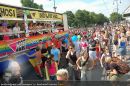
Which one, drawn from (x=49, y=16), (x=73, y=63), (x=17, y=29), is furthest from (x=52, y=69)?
(x=49, y=16)

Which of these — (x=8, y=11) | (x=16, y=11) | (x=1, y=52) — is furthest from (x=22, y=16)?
(x=1, y=52)

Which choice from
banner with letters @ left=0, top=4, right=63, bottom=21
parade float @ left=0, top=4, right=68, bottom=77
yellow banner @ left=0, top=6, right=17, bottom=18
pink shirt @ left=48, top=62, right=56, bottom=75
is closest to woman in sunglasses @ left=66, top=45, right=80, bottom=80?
pink shirt @ left=48, top=62, right=56, bottom=75

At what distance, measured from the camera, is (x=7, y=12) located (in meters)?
10.4

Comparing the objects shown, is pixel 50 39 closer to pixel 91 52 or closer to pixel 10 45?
pixel 91 52

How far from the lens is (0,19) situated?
1000 centimetres

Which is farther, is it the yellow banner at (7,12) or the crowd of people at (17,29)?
the crowd of people at (17,29)

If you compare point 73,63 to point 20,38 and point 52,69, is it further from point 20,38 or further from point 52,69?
point 20,38

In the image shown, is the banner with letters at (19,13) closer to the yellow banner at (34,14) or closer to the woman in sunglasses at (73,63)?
the yellow banner at (34,14)

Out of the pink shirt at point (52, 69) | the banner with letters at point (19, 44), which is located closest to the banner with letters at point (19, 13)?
the banner with letters at point (19, 44)

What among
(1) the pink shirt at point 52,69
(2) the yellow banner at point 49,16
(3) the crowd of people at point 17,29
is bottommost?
(1) the pink shirt at point 52,69

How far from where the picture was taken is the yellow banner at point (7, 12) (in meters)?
10.00

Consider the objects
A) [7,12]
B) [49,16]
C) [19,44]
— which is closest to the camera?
[7,12]

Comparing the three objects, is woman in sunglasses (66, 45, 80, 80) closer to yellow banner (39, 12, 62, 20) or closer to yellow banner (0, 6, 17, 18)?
yellow banner (0, 6, 17, 18)

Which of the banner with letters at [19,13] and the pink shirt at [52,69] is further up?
the banner with letters at [19,13]
